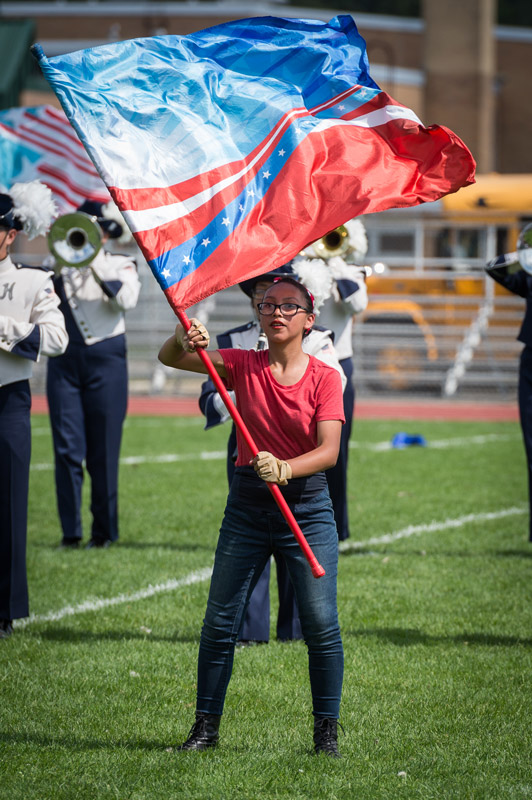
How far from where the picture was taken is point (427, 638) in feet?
20.3

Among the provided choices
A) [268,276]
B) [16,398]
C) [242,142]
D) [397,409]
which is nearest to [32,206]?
[16,398]

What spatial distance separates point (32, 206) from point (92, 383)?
2.47 metres

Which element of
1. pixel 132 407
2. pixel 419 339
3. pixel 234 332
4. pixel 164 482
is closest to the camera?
pixel 234 332

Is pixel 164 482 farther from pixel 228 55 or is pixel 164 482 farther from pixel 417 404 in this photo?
pixel 417 404

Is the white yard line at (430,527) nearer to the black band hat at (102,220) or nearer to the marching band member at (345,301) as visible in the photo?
the marching band member at (345,301)

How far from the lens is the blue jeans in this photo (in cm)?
425

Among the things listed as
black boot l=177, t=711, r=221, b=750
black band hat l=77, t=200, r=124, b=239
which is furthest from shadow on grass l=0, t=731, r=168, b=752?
black band hat l=77, t=200, r=124, b=239

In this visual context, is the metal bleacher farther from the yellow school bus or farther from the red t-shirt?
the red t-shirt

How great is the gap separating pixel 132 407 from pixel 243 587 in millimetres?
14991

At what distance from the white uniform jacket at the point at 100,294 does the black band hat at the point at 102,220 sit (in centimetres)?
19

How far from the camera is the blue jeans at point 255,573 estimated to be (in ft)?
14.0

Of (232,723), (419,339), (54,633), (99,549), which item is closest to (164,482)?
(99,549)

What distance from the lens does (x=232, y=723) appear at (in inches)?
189

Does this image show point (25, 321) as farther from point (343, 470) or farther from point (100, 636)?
point (343, 470)
